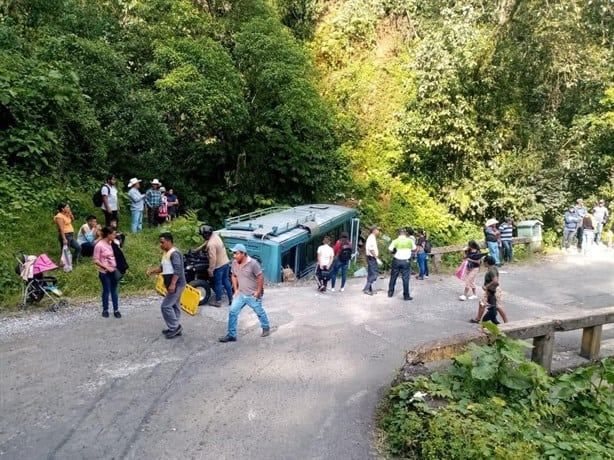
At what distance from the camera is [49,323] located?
9500 millimetres

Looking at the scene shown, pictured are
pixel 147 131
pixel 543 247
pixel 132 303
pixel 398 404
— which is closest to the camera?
pixel 398 404

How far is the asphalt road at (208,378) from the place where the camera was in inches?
227

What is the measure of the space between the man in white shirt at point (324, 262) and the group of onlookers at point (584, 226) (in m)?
11.5

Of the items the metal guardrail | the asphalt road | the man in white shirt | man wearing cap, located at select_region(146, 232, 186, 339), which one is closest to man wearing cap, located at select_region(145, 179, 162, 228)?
the asphalt road

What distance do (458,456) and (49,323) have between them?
24.9ft

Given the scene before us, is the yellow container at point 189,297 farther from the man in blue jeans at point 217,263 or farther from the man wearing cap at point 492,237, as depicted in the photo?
the man wearing cap at point 492,237

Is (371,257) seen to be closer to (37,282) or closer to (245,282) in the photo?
(245,282)

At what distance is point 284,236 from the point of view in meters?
13.0

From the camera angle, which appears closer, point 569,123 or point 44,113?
point 44,113

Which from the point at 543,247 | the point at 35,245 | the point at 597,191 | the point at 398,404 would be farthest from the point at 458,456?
the point at 597,191

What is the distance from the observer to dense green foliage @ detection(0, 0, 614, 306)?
15391 millimetres

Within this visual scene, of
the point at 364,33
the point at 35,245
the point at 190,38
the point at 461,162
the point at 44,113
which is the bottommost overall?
the point at 35,245

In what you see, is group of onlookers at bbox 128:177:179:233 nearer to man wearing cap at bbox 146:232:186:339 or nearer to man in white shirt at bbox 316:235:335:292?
man in white shirt at bbox 316:235:335:292

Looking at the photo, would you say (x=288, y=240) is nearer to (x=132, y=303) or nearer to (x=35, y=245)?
(x=132, y=303)
